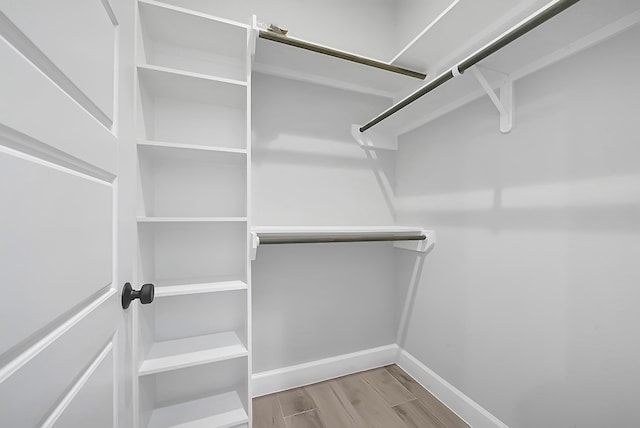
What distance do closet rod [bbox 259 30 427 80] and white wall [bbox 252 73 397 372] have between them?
0.35 meters


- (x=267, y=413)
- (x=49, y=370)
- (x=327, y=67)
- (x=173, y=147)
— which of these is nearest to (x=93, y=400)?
(x=49, y=370)

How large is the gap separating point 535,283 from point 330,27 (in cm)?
184

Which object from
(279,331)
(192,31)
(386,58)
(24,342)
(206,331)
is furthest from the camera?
(386,58)

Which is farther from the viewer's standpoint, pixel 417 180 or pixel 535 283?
pixel 417 180

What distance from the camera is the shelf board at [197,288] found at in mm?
1071

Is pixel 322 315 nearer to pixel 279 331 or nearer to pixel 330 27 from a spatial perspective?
pixel 279 331

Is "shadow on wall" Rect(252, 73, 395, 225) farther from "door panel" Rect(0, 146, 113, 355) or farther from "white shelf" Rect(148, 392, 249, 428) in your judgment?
"door panel" Rect(0, 146, 113, 355)

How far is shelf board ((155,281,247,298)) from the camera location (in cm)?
107

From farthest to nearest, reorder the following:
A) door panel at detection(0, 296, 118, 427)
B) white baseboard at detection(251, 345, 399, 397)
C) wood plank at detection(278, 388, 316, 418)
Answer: white baseboard at detection(251, 345, 399, 397) < wood plank at detection(278, 388, 316, 418) < door panel at detection(0, 296, 118, 427)

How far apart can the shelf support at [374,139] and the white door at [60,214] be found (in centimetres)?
134

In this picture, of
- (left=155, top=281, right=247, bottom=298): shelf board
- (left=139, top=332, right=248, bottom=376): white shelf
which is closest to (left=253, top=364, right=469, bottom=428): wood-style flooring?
(left=139, top=332, right=248, bottom=376): white shelf

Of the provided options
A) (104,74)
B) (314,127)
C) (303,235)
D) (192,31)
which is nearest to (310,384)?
(303,235)

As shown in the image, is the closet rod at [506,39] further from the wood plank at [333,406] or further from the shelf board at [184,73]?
the wood plank at [333,406]

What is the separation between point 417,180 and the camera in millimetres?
1707
